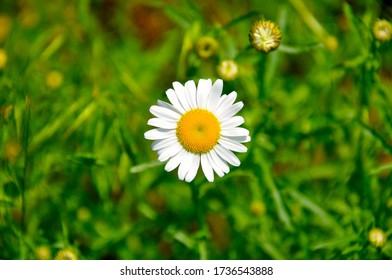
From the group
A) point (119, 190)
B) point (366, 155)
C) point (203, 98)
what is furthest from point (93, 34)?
point (366, 155)

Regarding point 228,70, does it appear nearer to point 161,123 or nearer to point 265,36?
point 265,36

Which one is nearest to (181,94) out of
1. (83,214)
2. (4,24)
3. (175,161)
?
(175,161)

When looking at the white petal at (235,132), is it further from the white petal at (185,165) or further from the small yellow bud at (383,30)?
the small yellow bud at (383,30)

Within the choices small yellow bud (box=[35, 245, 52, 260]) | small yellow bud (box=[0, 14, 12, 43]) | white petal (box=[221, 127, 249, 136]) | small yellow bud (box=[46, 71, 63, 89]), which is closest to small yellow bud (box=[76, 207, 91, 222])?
small yellow bud (box=[35, 245, 52, 260])

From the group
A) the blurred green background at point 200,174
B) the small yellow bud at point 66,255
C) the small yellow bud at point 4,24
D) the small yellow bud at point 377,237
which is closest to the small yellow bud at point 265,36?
the blurred green background at point 200,174

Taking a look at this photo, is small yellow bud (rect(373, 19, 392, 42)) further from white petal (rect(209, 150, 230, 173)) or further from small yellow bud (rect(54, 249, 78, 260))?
small yellow bud (rect(54, 249, 78, 260))
